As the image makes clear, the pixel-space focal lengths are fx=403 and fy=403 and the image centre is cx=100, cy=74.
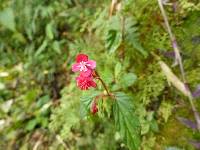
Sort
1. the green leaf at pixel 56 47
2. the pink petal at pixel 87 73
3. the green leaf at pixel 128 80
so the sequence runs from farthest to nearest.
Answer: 1. the green leaf at pixel 56 47
2. the green leaf at pixel 128 80
3. the pink petal at pixel 87 73

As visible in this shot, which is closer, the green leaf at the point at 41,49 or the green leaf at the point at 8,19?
the green leaf at the point at 41,49

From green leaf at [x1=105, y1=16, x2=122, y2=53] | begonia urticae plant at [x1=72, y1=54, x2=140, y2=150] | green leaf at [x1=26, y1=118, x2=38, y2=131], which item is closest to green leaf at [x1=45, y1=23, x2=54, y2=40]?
green leaf at [x1=26, y1=118, x2=38, y2=131]

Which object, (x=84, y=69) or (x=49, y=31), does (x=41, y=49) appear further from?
(x=84, y=69)

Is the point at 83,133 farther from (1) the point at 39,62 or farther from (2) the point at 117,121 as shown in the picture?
(2) the point at 117,121

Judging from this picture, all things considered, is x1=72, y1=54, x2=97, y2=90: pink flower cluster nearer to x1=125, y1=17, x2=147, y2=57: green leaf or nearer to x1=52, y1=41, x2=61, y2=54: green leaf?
x1=125, y1=17, x2=147, y2=57: green leaf

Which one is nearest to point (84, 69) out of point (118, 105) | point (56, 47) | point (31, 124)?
point (118, 105)

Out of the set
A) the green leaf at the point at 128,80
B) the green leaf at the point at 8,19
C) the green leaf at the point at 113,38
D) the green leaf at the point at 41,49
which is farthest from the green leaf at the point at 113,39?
the green leaf at the point at 8,19

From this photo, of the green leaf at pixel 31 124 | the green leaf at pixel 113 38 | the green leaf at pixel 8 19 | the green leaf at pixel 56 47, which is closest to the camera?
the green leaf at pixel 113 38

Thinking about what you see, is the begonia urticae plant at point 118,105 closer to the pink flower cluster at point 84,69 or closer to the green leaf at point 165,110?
the pink flower cluster at point 84,69

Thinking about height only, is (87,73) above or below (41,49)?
below
